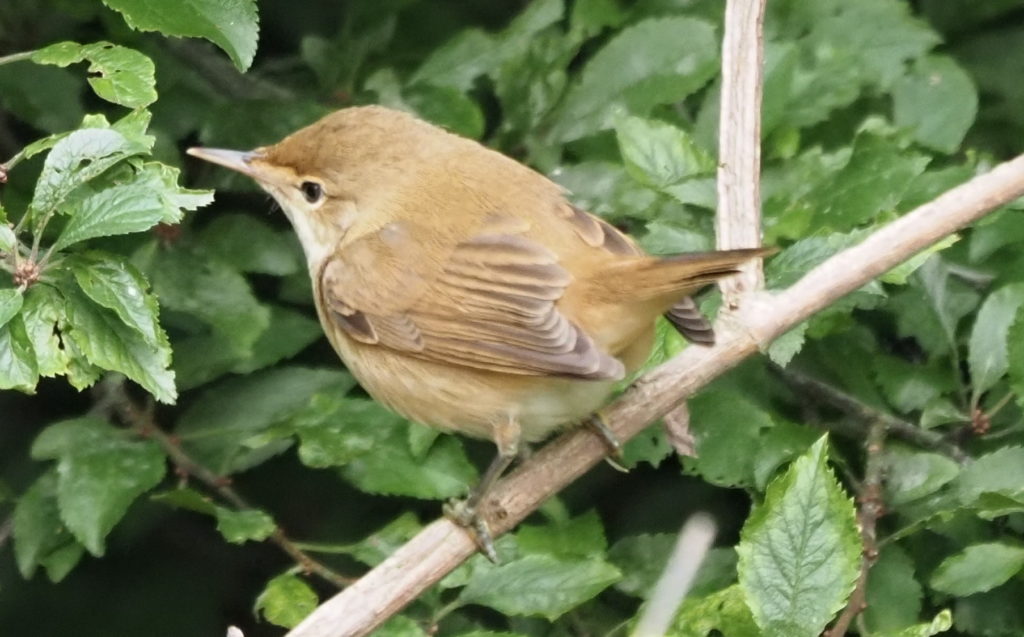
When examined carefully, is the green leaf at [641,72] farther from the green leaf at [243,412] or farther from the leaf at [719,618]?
the leaf at [719,618]

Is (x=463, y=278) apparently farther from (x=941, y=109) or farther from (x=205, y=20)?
(x=941, y=109)

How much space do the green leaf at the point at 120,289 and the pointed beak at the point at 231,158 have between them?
2.67 feet

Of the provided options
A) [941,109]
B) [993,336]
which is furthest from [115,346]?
[941,109]

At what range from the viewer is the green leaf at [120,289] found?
201 centimetres

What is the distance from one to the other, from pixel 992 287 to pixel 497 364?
1066 millimetres

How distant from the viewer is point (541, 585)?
239 centimetres

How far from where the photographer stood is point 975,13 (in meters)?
3.51

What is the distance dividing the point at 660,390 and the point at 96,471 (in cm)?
113

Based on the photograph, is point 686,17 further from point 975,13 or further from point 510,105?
point 975,13

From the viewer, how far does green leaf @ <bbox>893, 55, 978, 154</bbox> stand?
2975 millimetres

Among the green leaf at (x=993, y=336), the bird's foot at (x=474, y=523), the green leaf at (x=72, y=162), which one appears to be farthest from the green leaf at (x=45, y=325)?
the green leaf at (x=993, y=336)

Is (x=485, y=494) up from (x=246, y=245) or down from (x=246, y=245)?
down

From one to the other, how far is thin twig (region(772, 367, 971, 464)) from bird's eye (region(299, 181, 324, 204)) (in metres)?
1.10

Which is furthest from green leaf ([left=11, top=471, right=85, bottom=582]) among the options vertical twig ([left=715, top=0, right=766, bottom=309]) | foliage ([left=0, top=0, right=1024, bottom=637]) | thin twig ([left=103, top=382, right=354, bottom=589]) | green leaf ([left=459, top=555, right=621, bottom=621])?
vertical twig ([left=715, top=0, right=766, bottom=309])
